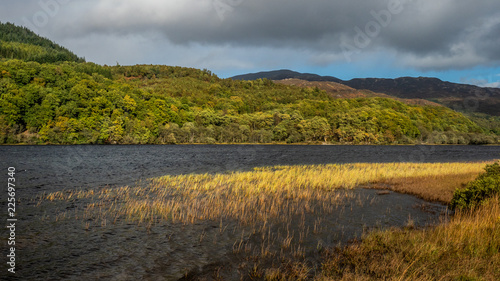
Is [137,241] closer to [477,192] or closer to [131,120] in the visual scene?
[477,192]

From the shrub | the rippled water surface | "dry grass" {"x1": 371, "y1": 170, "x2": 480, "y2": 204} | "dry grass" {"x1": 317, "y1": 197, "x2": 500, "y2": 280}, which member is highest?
the shrub

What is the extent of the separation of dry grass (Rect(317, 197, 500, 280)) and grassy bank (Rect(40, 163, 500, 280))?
31mm

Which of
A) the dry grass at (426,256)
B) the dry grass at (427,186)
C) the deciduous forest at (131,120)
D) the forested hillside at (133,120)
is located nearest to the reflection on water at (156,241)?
the dry grass at (426,256)

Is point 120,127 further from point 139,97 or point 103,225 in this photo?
point 103,225

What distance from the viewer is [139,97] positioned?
495 ft

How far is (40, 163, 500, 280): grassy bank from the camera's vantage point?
8805 millimetres

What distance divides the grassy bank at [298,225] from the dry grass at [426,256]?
3cm

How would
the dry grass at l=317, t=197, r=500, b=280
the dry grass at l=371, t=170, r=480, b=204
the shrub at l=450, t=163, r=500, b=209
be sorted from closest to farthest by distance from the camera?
the dry grass at l=317, t=197, r=500, b=280 → the shrub at l=450, t=163, r=500, b=209 → the dry grass at l=371, t=170, r=480, b=204

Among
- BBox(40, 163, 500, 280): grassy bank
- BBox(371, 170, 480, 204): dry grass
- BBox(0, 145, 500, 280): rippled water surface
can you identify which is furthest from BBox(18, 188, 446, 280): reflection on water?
BBox(371, 170, 480, 204): dry grass

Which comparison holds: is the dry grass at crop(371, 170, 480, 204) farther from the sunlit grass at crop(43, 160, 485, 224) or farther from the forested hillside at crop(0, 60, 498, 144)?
the forested hillside at crop(0, 60, 498, 144)

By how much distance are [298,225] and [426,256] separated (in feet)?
21.6

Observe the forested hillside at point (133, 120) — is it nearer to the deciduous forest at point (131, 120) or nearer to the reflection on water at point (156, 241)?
the deciduous forest at point (131, 120)

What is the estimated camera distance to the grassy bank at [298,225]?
8805 millimetres

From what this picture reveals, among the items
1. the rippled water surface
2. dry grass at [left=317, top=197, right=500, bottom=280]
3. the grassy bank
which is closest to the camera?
dry grass at [left=317, top=197, right=500, bottom=280]
